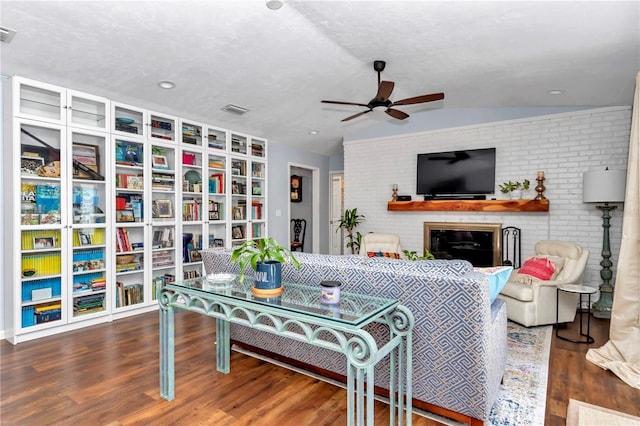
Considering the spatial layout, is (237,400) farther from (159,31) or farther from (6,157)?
(6,157)

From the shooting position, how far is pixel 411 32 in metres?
2.92

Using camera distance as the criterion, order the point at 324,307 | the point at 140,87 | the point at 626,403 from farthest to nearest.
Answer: the point at 140,87, the point at 626,403, the point at 324,307

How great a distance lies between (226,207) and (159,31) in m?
2.69

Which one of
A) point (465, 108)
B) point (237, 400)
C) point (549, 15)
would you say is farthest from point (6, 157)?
point (465, 108)

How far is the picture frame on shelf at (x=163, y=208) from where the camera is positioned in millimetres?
4289

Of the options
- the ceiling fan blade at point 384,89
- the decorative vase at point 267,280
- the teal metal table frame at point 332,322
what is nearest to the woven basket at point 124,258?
the teal metal table frame at point 332,322

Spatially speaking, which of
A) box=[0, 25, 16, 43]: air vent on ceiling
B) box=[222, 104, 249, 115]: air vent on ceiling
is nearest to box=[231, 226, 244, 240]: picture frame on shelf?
box=[222, 104, 249, 115]: air vent on ceiling

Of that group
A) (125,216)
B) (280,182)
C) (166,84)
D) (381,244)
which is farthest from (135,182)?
(381,244)

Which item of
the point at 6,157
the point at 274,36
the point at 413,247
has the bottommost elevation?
the point at 413,247

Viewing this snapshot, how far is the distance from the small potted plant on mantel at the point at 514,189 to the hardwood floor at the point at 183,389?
7.26ft

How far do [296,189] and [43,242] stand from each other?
4932mm

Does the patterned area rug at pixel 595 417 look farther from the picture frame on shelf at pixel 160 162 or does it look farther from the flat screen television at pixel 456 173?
the picture frame on shelf at pixel 160 162

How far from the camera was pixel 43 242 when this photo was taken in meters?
3.32

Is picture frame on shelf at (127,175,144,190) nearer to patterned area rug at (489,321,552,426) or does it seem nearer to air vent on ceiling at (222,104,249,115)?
air vent on ceiling at (222,104,249,115)
